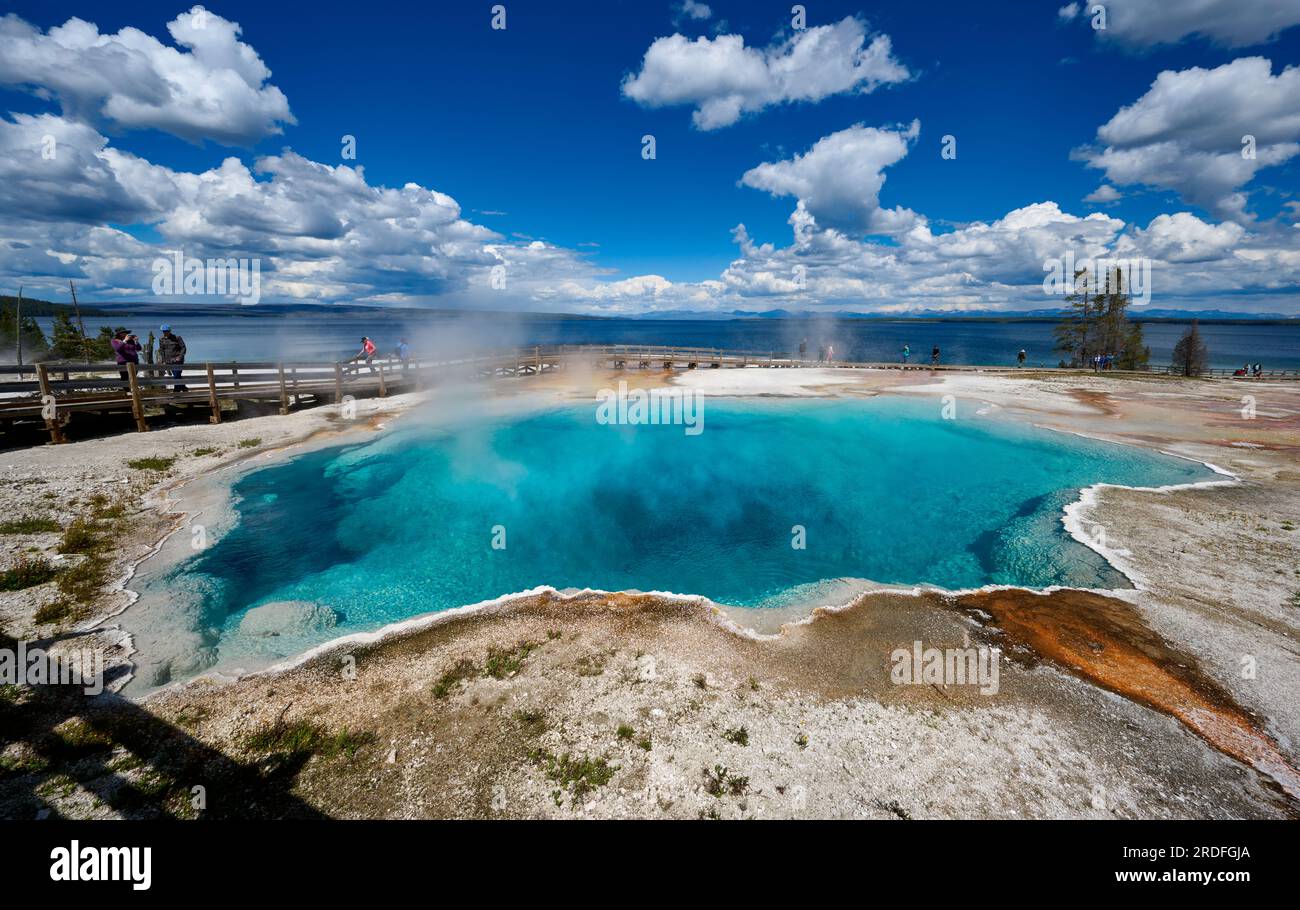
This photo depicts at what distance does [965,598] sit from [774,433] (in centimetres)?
1388

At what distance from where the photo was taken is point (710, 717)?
5.41 m

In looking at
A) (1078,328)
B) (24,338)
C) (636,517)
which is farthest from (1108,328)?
(24,338)

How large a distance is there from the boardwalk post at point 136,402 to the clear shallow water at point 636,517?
5.65 m

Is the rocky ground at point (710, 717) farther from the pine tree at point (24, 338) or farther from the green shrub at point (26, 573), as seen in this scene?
the pine tree at point (24, 338)

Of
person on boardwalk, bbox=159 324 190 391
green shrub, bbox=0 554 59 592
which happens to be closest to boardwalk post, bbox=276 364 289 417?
person on boardwalk, bbox=159 324 190 391

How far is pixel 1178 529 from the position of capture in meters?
10.1

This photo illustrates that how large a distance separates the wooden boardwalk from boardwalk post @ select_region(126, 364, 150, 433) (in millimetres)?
24

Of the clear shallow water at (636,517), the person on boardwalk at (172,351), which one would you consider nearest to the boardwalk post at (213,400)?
the person on boardwalk at (172,351)

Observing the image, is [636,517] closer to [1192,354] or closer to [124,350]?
[124,350]

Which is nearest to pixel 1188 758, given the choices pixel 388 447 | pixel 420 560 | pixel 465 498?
pixel 420 560

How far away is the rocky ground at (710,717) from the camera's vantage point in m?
4.40

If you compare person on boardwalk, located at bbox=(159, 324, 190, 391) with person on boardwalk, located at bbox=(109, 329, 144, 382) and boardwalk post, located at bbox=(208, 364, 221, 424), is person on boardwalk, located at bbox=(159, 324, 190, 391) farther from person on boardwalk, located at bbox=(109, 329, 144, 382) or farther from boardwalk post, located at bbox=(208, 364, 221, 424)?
boardwalk post, located at bbox=(208, 364, 221, 424)

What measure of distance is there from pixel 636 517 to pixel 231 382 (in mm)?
20909

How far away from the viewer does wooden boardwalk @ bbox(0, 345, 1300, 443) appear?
1423 cm
